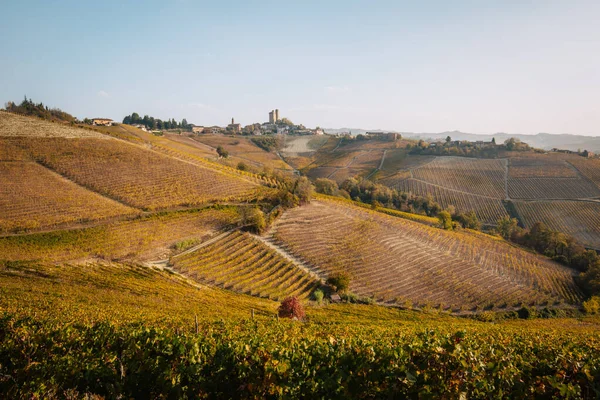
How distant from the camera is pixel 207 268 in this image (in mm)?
34125

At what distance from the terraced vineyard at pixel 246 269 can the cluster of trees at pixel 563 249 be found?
46871 mm

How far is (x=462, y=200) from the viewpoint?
95.4 m

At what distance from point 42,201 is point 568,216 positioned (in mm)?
111591

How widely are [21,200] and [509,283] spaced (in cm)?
6853

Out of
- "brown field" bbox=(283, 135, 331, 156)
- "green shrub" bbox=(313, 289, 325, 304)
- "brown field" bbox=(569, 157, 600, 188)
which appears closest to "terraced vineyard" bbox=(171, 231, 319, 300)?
"green shrub" bbox=(313, 289, 325, 304)

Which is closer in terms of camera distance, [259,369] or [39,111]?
Answer: [259,369]

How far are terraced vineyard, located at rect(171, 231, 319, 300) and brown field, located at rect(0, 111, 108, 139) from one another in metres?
49.2

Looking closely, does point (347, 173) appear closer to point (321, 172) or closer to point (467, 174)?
point (321, 172)

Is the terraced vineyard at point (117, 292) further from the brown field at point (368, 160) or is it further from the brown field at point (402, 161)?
the brown field at point (368, 160)

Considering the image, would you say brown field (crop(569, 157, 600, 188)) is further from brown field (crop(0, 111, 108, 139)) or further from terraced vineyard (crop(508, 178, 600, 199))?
brown field (crop(0, 111, 108, 139))

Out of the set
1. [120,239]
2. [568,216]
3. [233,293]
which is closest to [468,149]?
[568,216]

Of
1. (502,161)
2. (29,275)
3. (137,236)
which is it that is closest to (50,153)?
(137,236)

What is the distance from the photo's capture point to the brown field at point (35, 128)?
5997 centimetres

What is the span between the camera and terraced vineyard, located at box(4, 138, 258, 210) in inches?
1950
